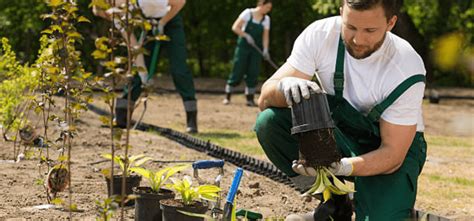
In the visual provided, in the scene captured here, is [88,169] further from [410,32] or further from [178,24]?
[410,32]

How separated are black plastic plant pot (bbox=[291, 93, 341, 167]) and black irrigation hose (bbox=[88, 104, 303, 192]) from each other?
1432mm

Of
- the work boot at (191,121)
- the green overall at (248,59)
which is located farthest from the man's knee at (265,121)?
the green overall at (248,59)

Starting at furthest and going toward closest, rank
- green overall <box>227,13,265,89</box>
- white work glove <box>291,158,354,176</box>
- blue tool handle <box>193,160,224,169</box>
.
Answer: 1. green overall <box>227,13,265,89</box>
2. blue tool handle <box>193,160,224,169</box>
3. white work glove <box>291,158,354,176</box>

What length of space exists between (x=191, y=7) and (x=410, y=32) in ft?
19.6

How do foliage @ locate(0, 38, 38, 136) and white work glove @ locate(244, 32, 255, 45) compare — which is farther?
white work glove @ locate(244, 32, 255, 45)

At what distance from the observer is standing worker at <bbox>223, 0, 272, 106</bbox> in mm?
11234

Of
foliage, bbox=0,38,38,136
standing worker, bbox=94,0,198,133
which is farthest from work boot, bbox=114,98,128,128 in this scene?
foliage, bbox=0,38,38,136

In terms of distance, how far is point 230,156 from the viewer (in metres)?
6.05

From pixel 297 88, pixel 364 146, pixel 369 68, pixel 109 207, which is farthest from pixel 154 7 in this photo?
pixel 109 207

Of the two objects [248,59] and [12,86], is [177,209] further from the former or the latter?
[248,59]

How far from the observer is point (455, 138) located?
8.65 meters

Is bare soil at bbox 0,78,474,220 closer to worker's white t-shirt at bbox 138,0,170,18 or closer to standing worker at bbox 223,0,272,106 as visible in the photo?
worker's white t-shirt at bbox 138,0,170,18

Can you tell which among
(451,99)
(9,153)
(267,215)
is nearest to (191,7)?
(451,99)

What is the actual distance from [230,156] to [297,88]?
2830 millimetres
